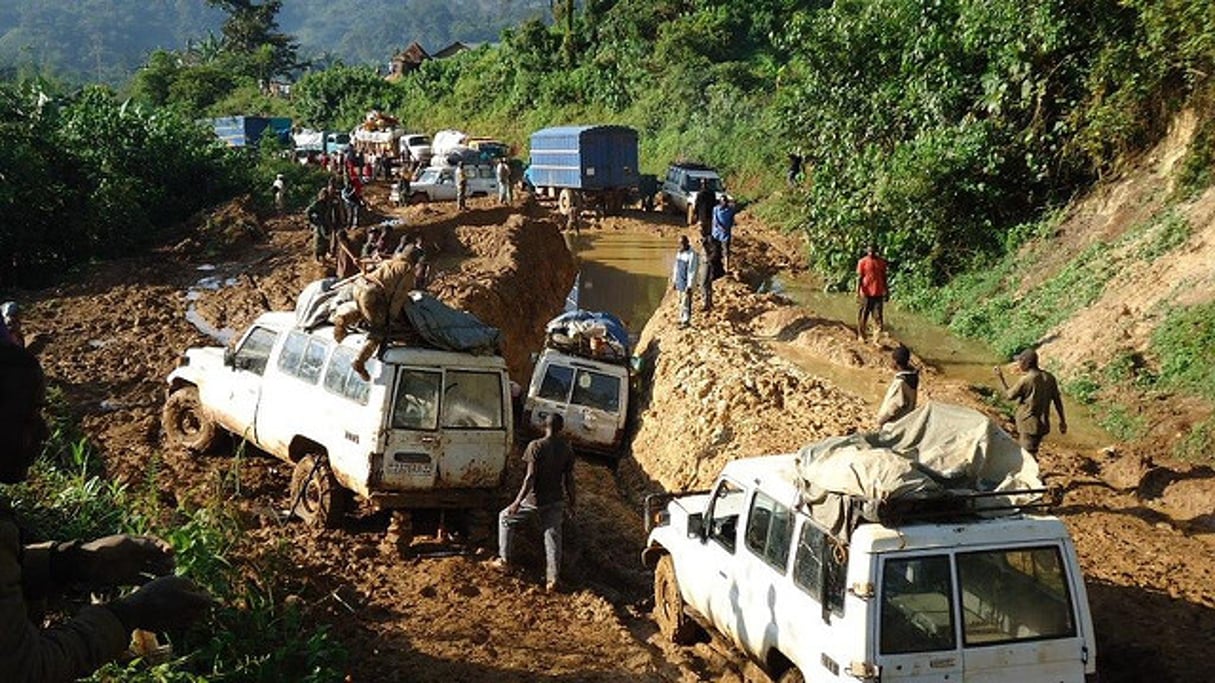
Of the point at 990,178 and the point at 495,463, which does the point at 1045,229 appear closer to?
the point at 990,178

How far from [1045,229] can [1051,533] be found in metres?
13.7

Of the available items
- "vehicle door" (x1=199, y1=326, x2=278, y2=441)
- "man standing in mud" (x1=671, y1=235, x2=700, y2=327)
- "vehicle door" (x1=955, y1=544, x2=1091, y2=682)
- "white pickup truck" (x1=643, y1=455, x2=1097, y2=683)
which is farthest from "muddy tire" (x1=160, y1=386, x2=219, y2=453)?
"vehicle door" (x1=955, y1=544, x2=1091, y2=682)

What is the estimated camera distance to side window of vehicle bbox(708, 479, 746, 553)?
23.4 ft

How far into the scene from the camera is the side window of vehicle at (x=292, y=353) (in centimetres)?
988

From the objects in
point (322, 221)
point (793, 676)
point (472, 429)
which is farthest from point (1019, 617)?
point (322, 221)

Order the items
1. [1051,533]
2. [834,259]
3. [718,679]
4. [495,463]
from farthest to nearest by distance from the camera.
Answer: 1. [834,259]
2. [495,463]
3. [718,679]
4. [1051,533]

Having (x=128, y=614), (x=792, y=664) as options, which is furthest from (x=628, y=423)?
(x=128, y=614)

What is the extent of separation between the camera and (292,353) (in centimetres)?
996

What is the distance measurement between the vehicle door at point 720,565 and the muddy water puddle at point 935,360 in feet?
20.4

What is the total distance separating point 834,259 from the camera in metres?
21.6

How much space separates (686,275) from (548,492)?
27.3ft

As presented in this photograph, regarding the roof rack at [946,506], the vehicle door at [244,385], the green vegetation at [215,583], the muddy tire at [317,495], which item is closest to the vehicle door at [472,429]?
the muddy tire at [317,495]

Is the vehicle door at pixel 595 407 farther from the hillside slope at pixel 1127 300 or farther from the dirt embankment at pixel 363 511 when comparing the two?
the hillside slope at pixel 1127 300

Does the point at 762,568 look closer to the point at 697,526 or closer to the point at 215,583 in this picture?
the point at 697,526
